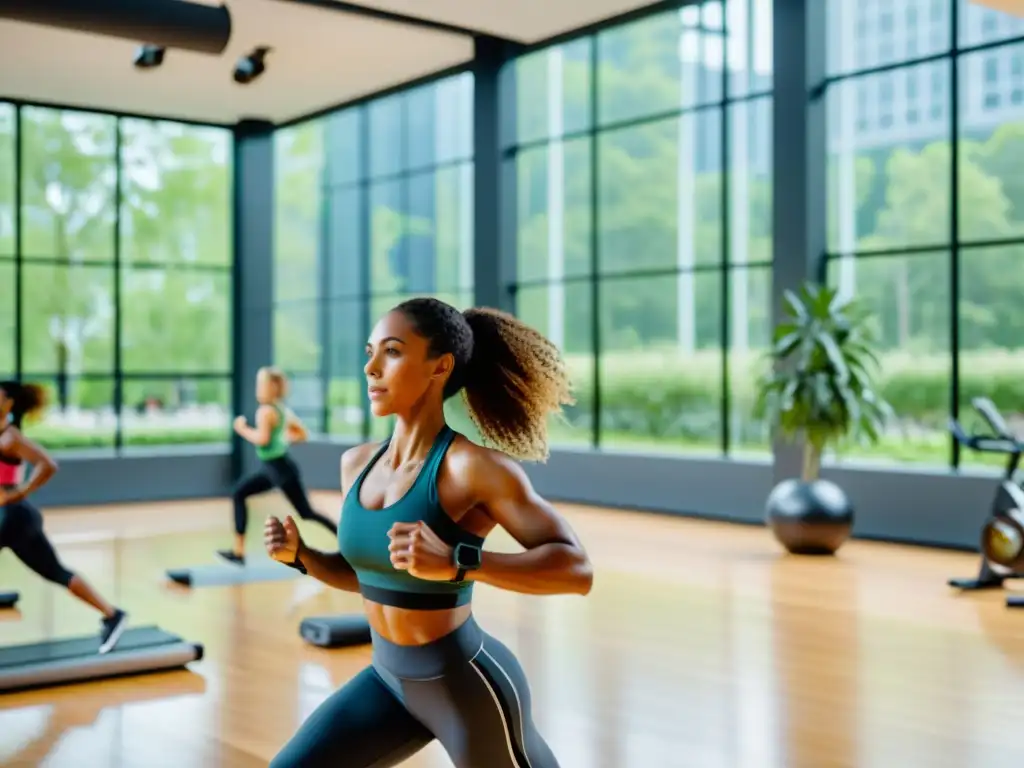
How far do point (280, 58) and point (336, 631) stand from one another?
6.78 metres

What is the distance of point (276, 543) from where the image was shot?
2039 millimetres

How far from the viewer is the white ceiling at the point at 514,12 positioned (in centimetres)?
886

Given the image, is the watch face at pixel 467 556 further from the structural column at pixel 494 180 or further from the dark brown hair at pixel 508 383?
the structural column at pixel 494 180

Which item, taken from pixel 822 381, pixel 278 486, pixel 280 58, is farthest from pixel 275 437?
pixel 280 58

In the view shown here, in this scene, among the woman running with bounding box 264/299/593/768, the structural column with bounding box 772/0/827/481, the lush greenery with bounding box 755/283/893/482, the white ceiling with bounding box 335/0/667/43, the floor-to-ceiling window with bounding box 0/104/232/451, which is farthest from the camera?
the floor-to-ceiling window with bounding box 0/104/232/451

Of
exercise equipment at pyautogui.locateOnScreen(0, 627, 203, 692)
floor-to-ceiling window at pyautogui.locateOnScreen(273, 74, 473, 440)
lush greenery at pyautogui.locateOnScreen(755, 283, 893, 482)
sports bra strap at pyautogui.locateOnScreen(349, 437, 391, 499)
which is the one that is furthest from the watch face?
floor-to-ceiling window at pyautogui.locateOnScreen(273, 74, 473, 440)

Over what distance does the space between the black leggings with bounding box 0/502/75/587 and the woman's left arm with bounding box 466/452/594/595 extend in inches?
132

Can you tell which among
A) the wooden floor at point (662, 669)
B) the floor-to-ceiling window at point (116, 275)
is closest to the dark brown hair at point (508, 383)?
the wooden floor at point (662, 669)

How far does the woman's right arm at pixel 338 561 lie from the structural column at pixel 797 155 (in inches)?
265

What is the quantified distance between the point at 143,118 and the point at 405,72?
318 cm

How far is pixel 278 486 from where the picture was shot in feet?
Result: 22.9

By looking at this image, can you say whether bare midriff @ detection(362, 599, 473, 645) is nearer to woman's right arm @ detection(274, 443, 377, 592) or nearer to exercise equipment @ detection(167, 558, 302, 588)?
woman's right arm @ detection(274, 443, 377, 592)

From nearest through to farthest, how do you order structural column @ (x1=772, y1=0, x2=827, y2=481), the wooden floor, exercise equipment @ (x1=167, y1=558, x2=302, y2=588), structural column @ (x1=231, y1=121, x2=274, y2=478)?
the wooden floor, exercise equipment @ (x1=167, y1=558, x2=302, y2=588), structural column @ (x1=772, y1=0, x2=827, y2=481), structural column @ (x1=231, y1=121, x2=274, y2=478)

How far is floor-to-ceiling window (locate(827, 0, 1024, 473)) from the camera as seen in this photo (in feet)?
26.2
